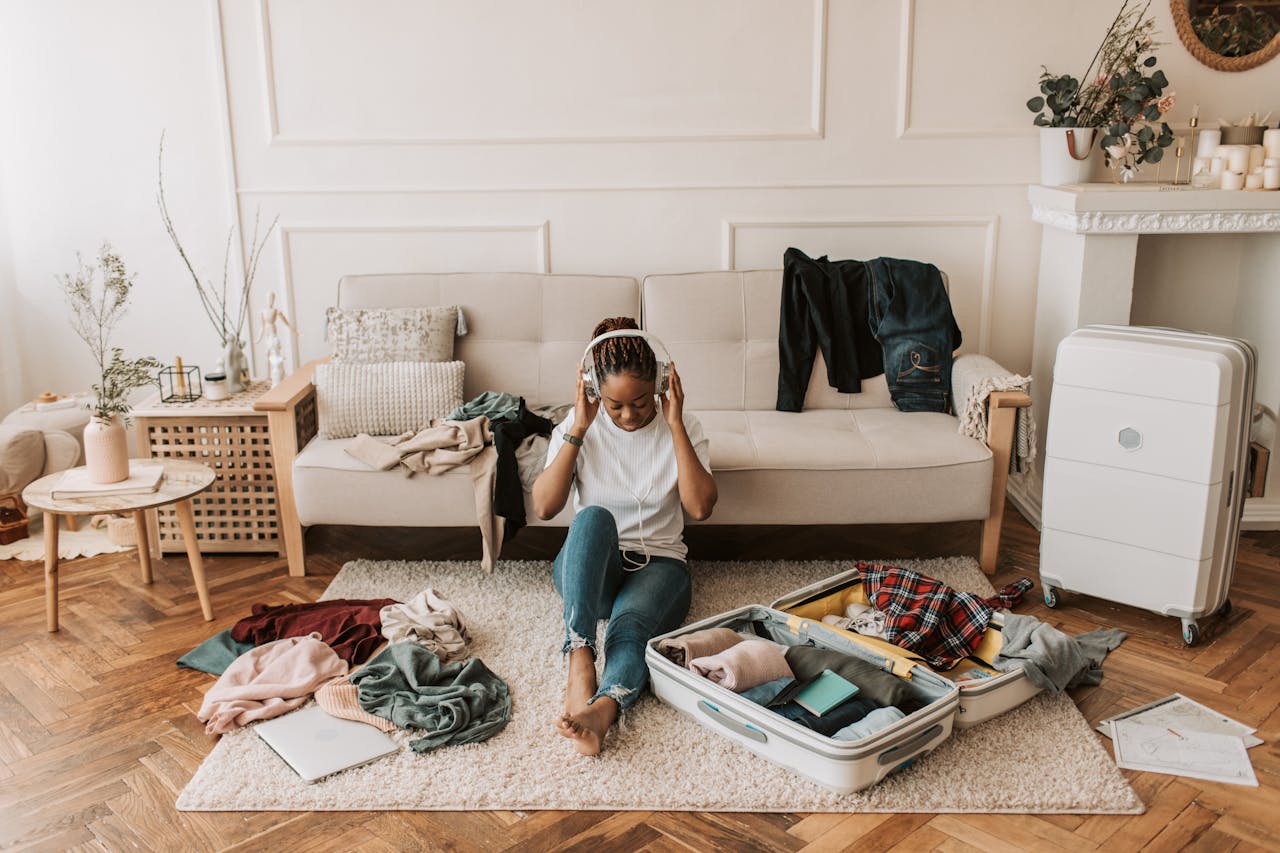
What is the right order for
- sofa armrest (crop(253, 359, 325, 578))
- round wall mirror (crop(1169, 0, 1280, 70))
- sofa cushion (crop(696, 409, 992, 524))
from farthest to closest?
round wall mirror (crop(1169, 0, 1280, 70)) < sofa armrest (crop(253, 359, 325, 578)) < sofa cushion (crop(696, 409, 992, 524))

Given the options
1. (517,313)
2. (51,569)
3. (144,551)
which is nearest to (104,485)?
(51,569)

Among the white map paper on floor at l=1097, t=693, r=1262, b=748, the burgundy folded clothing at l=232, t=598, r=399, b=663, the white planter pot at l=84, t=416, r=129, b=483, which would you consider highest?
the white planter pot at l=84, t=416, r=129, b=483

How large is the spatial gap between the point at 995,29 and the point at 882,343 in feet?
3.71

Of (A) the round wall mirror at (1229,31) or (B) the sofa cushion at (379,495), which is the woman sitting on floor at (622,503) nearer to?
(B) the sofa cushion at (379,495)

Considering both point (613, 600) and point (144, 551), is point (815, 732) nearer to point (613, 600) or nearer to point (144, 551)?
point (613, 600)

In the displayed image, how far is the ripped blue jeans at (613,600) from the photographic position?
2576 mm

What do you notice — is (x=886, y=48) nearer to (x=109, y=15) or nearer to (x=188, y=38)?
(x=188, y=38)

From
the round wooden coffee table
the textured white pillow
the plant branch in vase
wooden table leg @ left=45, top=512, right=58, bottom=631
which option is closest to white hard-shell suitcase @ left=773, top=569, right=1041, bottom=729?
the textured white pillow

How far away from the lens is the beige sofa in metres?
Result: 3.21

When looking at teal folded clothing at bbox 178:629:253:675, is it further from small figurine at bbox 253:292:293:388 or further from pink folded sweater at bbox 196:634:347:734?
small figurine at bbox 253:292:293:388

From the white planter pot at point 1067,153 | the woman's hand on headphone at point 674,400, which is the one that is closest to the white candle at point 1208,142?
the white planter pot at point 1067,153

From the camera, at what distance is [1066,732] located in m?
2.49

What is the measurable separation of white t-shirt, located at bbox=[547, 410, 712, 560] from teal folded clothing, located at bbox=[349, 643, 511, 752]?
1.64 feet

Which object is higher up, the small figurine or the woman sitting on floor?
the small figurine
